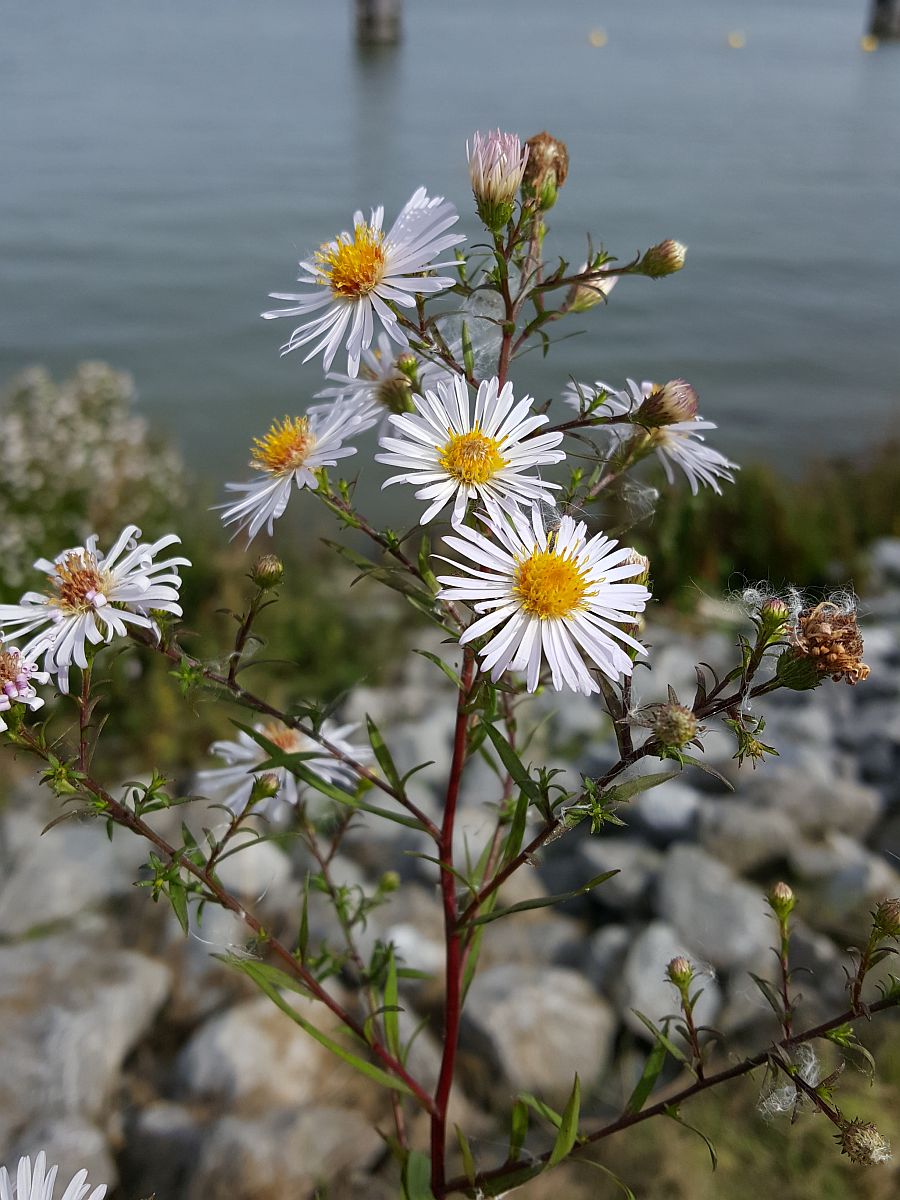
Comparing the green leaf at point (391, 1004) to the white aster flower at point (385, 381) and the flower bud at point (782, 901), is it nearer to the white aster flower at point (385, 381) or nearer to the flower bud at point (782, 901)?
the flower bud at point (782, 901)

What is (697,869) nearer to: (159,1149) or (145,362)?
(159,1149)

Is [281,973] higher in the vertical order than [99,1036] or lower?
higher

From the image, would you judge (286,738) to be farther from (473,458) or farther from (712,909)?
(712,909)

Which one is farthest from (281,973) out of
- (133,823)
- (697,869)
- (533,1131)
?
(697,869)

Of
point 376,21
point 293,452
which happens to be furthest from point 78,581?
point 376,21

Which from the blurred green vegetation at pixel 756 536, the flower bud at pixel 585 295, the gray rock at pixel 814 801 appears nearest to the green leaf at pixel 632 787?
the flower bud at pixel 585 295

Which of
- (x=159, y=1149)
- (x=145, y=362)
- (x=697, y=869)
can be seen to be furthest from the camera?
(x=145, y=362)
